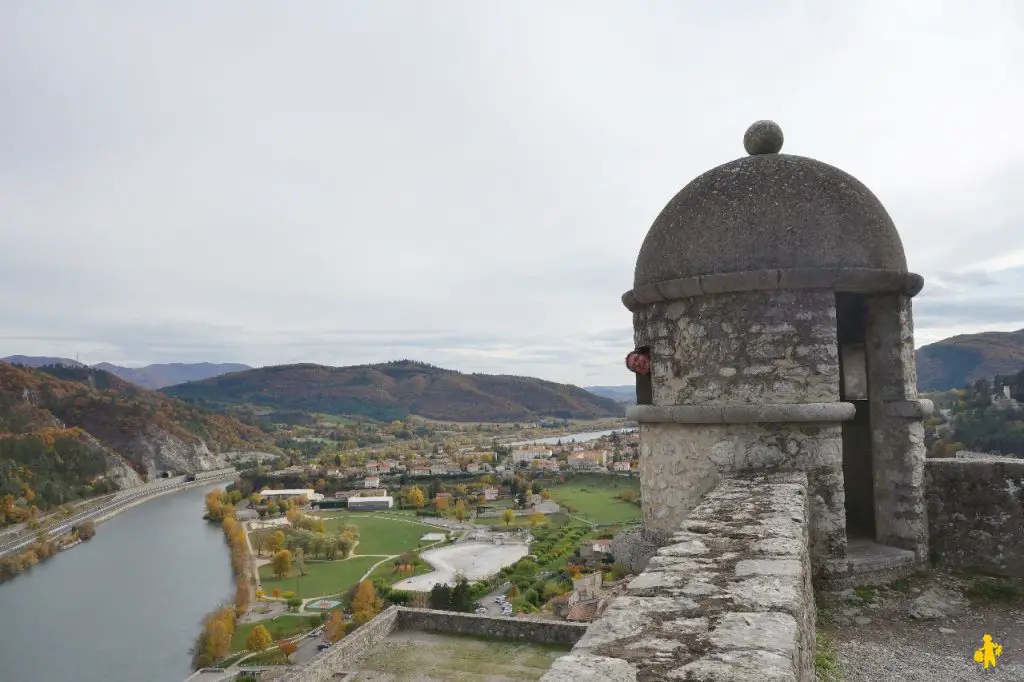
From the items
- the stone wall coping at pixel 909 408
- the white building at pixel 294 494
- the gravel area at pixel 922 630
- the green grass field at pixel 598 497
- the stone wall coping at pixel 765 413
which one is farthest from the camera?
the white building at pixel 294 494

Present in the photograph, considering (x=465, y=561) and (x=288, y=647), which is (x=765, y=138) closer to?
(x=288, y=647)

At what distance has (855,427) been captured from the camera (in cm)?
681

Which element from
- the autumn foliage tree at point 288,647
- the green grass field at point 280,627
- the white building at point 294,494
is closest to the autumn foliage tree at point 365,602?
the green grass field at point 280,627

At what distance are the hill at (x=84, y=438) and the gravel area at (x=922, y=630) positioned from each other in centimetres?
9101

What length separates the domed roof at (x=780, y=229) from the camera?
507cm

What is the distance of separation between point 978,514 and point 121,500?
9868cm

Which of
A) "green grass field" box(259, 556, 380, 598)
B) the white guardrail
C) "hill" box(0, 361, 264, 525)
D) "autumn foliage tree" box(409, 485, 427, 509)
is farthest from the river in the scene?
"green grass field" box(259, 556, 380, 598)

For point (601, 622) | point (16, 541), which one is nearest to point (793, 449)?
point (601, 622)

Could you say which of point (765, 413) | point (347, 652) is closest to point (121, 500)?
point (347, 652)

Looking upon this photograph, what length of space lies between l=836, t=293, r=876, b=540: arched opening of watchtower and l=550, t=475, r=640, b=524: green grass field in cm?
5821

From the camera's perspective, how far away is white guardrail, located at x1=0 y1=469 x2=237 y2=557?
223 ft

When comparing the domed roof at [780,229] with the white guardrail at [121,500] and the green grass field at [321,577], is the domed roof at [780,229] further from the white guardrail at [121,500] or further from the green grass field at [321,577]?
the white guardrail at [121,500]

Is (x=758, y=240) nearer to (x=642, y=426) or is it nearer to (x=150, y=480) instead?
(x=642, y=426)

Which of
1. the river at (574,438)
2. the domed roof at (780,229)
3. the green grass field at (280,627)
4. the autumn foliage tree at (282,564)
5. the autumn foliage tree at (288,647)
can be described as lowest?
the green grass field at (280,627)
